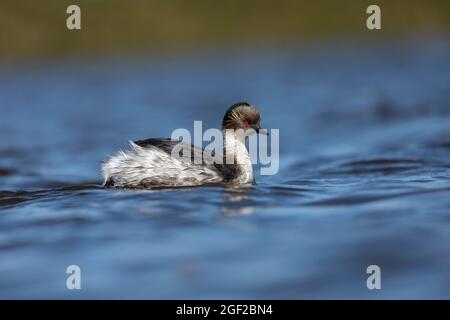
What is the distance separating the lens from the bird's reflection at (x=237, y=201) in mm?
8555

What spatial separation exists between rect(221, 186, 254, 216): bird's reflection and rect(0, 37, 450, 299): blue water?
0.07 ft

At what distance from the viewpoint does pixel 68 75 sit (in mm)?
31547

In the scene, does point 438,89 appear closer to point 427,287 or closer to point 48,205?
point 48,205

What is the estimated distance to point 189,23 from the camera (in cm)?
3588

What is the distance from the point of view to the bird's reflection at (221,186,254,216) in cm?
855

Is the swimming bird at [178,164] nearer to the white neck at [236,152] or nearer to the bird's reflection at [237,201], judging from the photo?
the white neck at [236,152]

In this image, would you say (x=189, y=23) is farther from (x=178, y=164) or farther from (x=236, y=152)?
(x=178, y=164)

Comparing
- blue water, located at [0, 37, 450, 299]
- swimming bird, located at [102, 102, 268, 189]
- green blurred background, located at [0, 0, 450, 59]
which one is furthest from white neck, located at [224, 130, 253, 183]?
green blurred background, located at [0, 0, 450, 59]

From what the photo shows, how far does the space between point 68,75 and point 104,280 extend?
25626mm

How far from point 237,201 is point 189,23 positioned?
27683mm

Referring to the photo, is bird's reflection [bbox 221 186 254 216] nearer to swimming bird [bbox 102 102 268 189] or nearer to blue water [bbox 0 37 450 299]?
blue water [bbox 0 37 450 299]

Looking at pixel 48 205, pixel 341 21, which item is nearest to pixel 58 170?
pixel 48 205

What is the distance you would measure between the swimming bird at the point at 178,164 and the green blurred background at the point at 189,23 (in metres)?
24.3

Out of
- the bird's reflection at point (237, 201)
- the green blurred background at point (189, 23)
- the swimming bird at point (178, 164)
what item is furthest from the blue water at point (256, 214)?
the green blurred background at point (189, 23)
